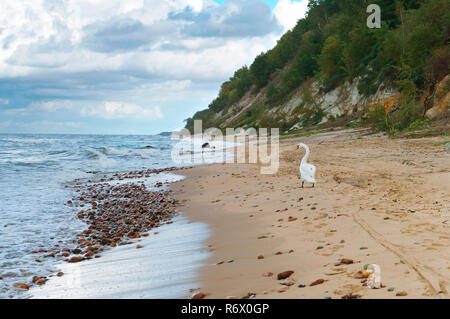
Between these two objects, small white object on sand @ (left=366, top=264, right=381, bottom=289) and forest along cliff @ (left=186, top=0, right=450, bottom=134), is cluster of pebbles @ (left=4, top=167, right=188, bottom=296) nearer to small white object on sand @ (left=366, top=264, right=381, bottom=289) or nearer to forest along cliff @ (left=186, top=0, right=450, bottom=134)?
small white object on sand @ (left=366, top=264, right=381, bottom=289)

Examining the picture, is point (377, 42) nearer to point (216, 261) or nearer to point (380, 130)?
point (380, 130)

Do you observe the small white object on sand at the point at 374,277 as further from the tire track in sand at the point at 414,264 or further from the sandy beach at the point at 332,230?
the tire track in sand at the point at 414,264

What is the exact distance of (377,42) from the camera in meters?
32.3

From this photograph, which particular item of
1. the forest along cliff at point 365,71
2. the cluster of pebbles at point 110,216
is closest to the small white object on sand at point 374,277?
the cluster of pebbles at point 110,216

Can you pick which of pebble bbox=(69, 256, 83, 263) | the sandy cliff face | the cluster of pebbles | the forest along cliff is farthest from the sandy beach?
the sandy cliff face

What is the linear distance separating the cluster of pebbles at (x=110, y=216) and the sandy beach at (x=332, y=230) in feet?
2.79

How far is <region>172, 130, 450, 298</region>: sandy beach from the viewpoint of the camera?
3211mm

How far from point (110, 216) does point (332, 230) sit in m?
5.64

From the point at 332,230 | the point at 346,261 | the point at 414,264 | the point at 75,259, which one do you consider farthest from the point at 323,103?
the point at 414,264

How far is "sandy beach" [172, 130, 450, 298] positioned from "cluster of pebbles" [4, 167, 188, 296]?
0.85m

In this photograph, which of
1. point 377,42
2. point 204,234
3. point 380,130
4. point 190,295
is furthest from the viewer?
point 377,42

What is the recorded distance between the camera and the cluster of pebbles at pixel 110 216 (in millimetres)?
5945
